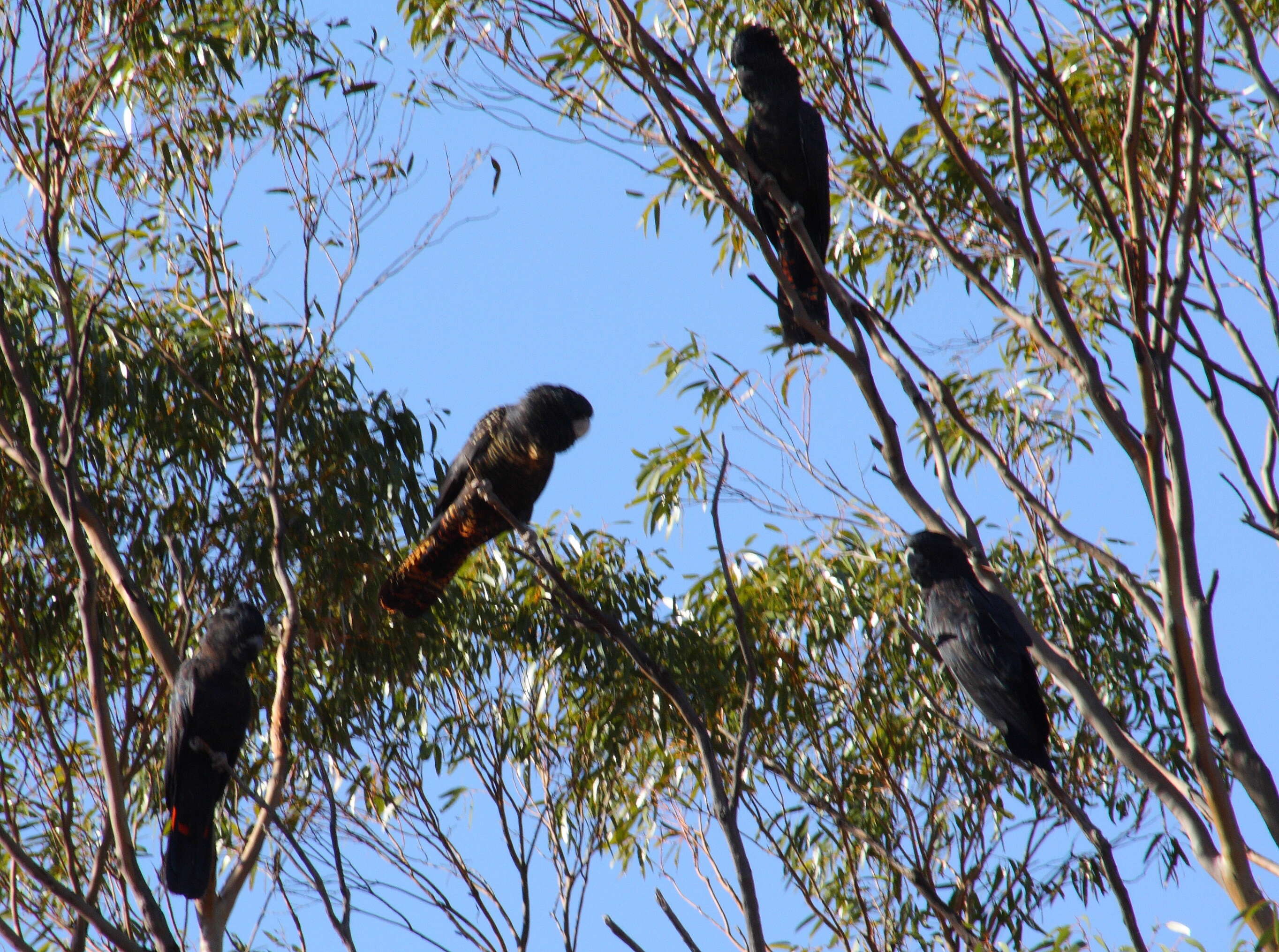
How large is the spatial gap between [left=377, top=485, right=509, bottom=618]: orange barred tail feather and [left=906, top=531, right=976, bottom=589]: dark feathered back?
3.88 ft

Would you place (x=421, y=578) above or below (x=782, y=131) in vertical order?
below

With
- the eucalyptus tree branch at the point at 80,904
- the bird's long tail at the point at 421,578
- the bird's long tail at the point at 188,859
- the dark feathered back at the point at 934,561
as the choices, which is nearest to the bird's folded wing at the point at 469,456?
the bird's long tail at the point at 421,578

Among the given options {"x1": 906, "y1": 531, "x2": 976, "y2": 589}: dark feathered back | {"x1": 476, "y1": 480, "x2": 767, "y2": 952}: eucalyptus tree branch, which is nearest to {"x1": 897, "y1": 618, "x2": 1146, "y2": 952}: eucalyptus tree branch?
{"x1": 476, "y1": 480, "x2": 767, "y2": 952}: eucalyptus tree branch

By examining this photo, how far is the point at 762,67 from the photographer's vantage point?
154 inches

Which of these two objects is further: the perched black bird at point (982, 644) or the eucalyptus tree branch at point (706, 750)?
the perched black bird at point (982, 644)

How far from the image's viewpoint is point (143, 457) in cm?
448

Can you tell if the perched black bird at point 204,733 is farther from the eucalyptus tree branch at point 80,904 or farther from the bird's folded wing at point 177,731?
the eucalyptus tree branch at point 80,904

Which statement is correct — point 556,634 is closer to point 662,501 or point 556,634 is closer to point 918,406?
point 662,501

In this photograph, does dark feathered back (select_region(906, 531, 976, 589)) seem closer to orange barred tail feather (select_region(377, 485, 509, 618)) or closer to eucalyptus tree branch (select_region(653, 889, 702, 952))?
orange barred tail feather (select_region(377, 485, 509, 618))

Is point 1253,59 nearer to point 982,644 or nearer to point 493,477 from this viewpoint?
point 982,644

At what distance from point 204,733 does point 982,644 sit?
207 cm

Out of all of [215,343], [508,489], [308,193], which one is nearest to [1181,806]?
[508,489]

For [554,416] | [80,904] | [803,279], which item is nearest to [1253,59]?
[803,279]

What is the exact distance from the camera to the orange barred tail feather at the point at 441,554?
3.55 m
